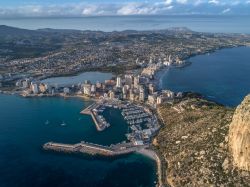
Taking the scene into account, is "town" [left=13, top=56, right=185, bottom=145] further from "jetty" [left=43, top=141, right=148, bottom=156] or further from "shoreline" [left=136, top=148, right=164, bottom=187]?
"shoreline" [left=136, top=148, right=164, bottom=187]

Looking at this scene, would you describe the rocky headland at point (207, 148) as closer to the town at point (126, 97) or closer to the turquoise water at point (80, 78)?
the town at point (126, 97)

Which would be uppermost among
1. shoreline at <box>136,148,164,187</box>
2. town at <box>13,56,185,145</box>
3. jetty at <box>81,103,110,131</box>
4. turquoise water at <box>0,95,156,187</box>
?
town at <box>13,56,185,145</box>

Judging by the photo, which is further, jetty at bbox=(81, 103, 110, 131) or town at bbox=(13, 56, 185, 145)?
jetty at bbox=(81, 103, 110, 131)

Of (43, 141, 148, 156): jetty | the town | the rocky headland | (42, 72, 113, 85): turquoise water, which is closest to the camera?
the rocky headland

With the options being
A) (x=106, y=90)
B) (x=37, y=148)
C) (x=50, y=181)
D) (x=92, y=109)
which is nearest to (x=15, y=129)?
(x=37, y=148)

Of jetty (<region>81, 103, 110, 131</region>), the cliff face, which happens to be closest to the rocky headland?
the cliff face

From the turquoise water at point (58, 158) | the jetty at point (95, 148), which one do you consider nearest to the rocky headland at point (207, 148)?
the turquoise water at point (58, 158)

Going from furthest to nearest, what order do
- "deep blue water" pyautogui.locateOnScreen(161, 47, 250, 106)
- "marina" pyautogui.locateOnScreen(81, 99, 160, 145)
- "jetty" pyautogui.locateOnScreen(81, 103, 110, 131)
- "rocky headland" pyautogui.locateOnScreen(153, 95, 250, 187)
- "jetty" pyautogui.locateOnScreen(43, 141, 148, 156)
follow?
1. "deep blue water" pyautogui.locateOnScreen(161, 47, 250, 106)
2. "jetty" pyautogui.locateOnScreen(81, 103, 110, 131)
3. "marina" pyautogui.locateOnScreen(81, 99, 160, 145)
4. "jetty" pyautogui.locateOnScreen(43, 141, 148, 156)
5. "rocky headland" pyautogui.locateOnScreen(153, 95, 250, 187)
